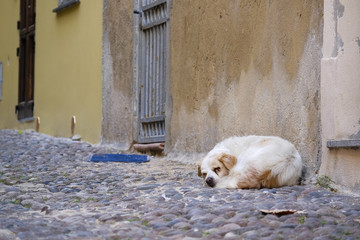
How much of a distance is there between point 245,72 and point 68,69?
6.42 m

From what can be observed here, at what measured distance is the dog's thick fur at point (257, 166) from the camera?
6.07 metres

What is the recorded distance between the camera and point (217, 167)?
6465 mm

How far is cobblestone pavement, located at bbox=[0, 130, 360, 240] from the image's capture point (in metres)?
4.29

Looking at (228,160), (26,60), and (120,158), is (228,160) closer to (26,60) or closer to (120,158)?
(120,158)

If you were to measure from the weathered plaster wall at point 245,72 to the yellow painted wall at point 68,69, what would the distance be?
290cm

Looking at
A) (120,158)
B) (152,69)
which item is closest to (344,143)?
(120,158)

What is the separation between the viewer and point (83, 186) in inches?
272

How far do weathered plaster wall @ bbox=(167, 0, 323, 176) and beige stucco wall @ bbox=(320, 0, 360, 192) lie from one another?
208 millimetres

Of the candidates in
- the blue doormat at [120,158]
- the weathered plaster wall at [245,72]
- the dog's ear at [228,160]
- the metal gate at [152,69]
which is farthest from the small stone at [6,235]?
the metal gate at [152,69]

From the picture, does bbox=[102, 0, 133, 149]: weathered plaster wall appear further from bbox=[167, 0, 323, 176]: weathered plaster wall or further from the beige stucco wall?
the beige stucco wall

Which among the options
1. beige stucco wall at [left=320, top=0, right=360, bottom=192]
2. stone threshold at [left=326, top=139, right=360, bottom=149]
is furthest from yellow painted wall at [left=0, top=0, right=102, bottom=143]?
stone threshold at [left=326, top=139, right=360, bottom=149]

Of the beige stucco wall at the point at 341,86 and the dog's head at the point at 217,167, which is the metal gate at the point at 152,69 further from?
the beige stucco wall at the point at 341,86

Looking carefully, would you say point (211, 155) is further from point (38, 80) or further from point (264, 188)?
point (38, 80)

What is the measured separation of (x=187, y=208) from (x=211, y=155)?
5.15 feet
